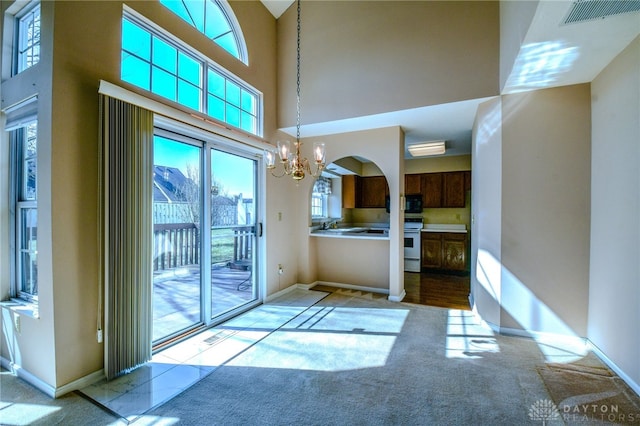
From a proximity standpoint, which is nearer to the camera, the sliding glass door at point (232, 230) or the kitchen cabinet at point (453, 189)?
the sliding glass door at point (232, 230)

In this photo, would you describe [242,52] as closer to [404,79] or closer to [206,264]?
[404,79]

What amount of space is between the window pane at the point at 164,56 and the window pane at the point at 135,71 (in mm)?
132

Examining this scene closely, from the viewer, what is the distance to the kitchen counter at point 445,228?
5.73 metres

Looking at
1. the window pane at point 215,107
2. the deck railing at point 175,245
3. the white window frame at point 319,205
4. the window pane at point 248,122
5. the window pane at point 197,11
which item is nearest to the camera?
the deck railing at point 175,245

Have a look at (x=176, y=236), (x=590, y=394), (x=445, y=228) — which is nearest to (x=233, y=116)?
(x=176, y=236)

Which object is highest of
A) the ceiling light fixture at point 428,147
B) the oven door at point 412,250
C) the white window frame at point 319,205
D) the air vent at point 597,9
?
the air vent at point 597,9

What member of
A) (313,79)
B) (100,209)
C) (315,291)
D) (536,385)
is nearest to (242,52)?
(313,79)

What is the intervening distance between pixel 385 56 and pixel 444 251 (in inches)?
156

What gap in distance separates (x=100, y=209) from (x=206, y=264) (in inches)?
48.7

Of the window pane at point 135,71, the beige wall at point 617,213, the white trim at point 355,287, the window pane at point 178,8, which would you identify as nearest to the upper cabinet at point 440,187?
the white trim at point 355,287

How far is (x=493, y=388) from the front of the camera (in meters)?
2.04

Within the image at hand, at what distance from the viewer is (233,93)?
3.50 metres

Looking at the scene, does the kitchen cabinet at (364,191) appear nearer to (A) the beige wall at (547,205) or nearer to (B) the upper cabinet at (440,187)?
(B) the upper cabinet at (440,187)

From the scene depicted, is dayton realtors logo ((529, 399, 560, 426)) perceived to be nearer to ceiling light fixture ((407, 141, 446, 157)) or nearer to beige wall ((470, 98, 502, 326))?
beige wall ((470, 98, 502, 326))
